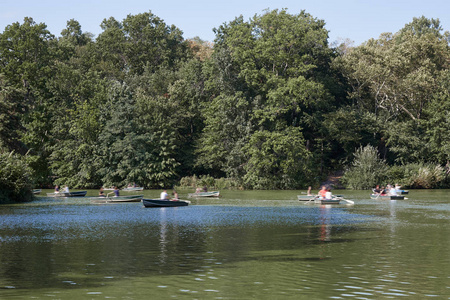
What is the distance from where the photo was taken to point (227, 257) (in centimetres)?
2227

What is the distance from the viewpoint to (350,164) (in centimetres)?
8775

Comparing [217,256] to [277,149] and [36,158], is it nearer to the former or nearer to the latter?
[277,149]

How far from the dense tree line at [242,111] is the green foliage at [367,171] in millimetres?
2586

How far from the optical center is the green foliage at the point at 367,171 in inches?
3108

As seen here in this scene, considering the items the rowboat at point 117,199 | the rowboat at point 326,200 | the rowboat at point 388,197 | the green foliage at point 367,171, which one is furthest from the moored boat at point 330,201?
the green foliage at point 367,171

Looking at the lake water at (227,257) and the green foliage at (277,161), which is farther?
the green foliage at (277,161)

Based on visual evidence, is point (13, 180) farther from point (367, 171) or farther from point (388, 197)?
point (367, 171)

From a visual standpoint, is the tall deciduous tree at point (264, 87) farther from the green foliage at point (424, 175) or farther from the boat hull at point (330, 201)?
the boat hull at point (330, 201)

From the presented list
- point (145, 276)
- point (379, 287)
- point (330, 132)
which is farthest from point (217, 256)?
point (330, 132)

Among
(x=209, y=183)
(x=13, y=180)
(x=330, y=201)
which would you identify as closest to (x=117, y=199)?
(x=13, y=180)

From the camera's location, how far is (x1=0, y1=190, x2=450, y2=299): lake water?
16.4 metres

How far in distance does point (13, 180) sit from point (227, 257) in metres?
38.8

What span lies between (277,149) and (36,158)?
3650cm

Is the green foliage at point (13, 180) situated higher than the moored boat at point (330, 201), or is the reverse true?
the green foliage at point (13, 180)
